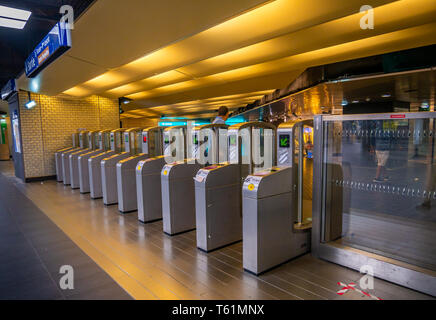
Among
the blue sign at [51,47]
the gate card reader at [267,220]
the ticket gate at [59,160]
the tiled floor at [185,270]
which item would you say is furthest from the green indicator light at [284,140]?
the ticket gate at [59,160]

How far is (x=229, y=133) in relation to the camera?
12.4 feet

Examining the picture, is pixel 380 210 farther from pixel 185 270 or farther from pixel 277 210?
pixel 185 270

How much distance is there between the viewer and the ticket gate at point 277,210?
9.70ft

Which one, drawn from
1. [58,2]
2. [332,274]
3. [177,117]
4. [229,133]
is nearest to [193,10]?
[229,133]

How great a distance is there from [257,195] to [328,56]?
3197 millimetres

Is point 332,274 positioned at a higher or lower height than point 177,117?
lower

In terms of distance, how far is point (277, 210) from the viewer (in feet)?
10.2

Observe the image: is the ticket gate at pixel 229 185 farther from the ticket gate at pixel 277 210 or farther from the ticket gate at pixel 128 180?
the ticket gate at pixel 128 180

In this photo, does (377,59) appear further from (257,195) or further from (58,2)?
(58,2)

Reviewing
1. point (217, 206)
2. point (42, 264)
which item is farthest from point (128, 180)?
point (217, 206)

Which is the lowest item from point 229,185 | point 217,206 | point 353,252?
point 353,252

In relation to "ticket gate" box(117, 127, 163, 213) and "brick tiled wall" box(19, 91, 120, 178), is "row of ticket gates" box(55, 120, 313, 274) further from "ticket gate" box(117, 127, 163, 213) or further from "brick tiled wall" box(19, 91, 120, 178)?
"brick tiled wall" box(19, 91, 120, 178)

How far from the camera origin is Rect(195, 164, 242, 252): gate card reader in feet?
11.8

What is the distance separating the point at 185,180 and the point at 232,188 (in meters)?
0.83
